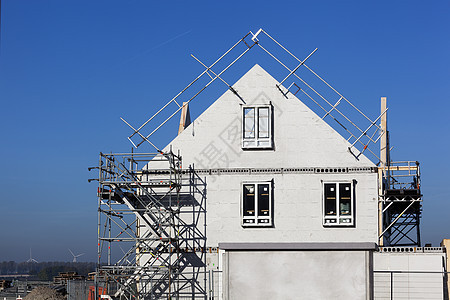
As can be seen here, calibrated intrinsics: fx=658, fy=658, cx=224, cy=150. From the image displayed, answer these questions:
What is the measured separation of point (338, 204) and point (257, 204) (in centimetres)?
389

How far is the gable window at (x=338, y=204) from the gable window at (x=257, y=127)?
3.73 metres

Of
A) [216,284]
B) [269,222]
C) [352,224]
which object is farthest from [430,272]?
[216,284]

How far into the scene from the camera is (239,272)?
27203 mm

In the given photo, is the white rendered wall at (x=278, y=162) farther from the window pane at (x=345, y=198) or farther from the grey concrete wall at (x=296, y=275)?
the grey concrete wall at (x=296, y=275)

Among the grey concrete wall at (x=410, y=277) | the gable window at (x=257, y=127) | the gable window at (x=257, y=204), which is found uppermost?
the gable window at (x=257, y=127)

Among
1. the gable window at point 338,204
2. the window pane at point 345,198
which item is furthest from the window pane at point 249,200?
the window pane at point 345,198

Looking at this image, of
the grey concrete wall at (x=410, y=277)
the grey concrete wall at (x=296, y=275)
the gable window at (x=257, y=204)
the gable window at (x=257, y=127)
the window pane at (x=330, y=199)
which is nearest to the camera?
the grey concrete wall at (x=296, y=275)

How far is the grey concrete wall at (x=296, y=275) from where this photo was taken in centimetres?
2650

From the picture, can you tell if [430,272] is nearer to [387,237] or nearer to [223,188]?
[387,237]

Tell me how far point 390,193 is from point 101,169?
13997mm

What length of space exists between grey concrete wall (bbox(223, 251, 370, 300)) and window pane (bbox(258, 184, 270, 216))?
4793 mm

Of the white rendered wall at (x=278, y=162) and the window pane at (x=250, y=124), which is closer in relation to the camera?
the white rendered wall at (x=278, y=162)

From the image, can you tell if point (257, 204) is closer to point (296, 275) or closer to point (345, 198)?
point (345, 198)

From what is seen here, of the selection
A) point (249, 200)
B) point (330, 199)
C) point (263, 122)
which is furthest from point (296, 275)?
point (263, 122)
